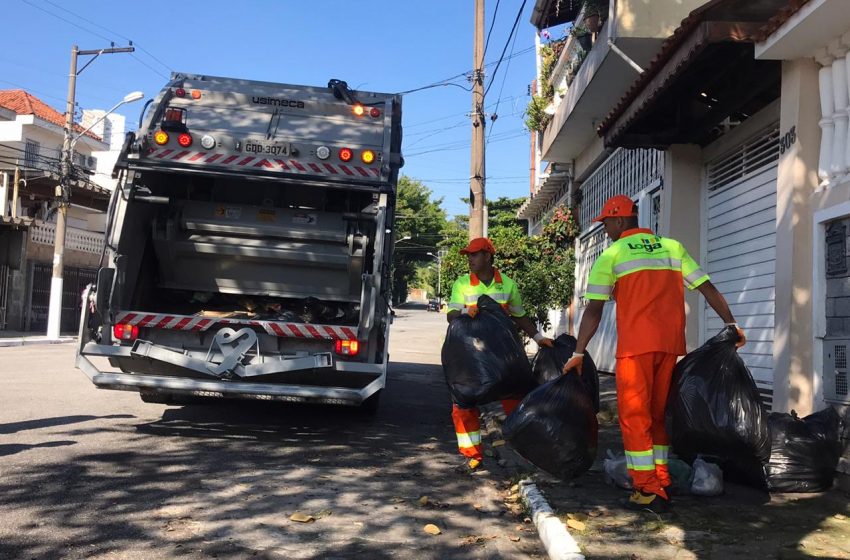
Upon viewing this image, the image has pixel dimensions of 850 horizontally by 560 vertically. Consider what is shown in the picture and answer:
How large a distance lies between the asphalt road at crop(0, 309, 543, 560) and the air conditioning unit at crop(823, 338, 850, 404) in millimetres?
2137

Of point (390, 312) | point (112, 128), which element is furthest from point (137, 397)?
point (112, 128)

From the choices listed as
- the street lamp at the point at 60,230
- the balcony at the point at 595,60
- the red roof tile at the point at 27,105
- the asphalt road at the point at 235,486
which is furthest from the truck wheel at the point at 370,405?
the red roof tile at the point at 27,105

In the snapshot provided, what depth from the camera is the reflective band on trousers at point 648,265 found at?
4.24 metres

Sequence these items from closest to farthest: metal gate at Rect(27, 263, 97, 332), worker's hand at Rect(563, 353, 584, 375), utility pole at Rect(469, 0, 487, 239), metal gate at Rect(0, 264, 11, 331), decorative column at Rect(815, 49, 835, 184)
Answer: worker's hand at Rect(563, 353, 584, 375)
decorative column at Rect(815, 49, 835, 184)
utility pole at Rect(469, 0, 487, 239)
metal gate at Rect(0, 264, 11, 331)
metal gate at Rect(27, 263, 97, 332)

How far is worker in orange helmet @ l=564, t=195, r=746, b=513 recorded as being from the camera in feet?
13.4

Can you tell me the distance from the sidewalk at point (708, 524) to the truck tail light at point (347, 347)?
176 centimetres

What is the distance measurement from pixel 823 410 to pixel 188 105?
5.48 metres

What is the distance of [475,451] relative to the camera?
546 centimetres

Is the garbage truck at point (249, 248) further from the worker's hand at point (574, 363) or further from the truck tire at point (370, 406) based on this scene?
the worker's hand at point (574, 363)

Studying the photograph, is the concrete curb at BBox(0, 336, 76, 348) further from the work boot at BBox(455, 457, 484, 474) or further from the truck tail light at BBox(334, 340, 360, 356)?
the work boot at BBox(455, 457, 484, 474)

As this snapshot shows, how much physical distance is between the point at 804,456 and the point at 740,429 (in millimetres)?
763

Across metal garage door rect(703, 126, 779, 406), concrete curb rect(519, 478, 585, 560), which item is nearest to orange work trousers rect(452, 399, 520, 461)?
concrete curb rect(519, 478, 585, 560)

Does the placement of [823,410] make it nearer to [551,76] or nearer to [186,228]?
[186,228]

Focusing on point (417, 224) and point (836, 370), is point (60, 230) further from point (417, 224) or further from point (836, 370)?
point (417, 224)
